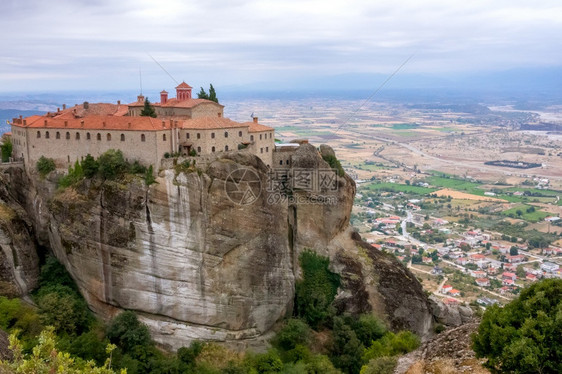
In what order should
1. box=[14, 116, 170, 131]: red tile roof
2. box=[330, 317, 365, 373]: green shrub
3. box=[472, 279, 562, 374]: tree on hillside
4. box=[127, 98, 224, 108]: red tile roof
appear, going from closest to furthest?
box=[472, 279, 562, 374]: tree on hillside < box=[14, 116, 170, 131]: red tile roof < box=[330, 317, 365, 373]: green shrub < box=[127, 98, 224, 108]: red tile roof

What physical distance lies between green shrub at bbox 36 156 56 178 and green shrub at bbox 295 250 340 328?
20815 millimetres

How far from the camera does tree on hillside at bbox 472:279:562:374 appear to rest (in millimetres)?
19203

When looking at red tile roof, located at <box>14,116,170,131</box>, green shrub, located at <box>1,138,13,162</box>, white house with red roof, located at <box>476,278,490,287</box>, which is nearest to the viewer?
red tile roof, located at <box>14,116,170,131</box>

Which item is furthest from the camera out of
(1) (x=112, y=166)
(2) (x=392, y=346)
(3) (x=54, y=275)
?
(3) (x=54, y=275)

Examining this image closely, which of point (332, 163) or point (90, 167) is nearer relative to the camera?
point (90, 167)

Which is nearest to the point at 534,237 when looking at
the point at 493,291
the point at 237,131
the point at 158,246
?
the point at 493,291

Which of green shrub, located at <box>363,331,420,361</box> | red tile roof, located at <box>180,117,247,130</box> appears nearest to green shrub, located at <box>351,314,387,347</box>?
green shrub, located at <box>363,331,420,361</box>

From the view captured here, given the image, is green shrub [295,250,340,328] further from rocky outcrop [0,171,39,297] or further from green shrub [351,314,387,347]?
rocky outcrop [0,171,39,297]

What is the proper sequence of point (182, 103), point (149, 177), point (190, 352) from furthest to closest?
point (182, 103), point (149, 177), point (190, 352)

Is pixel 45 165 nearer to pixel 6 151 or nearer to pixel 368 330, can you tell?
pixel 6 151

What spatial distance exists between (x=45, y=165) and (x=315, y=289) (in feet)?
75.9

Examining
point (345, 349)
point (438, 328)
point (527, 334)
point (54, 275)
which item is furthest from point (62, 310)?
point (527, 334)

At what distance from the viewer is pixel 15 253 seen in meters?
40.0

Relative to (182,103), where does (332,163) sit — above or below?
below
